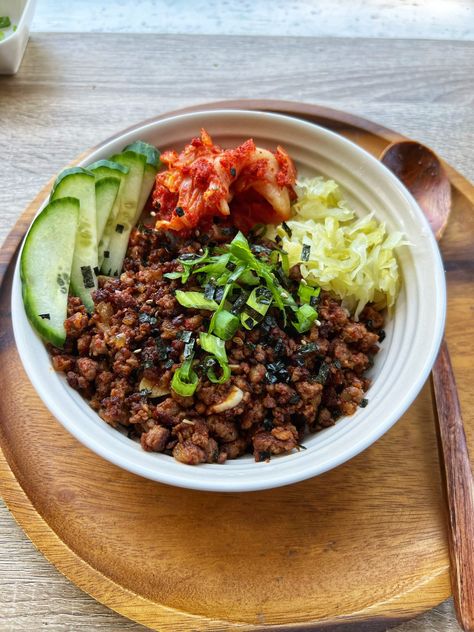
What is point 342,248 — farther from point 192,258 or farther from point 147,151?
point 147,151

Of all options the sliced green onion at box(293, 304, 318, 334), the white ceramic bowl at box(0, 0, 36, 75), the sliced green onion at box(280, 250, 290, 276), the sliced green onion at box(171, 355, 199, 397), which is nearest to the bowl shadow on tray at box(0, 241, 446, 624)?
the sliced green onion at box(171, 355, 199, 397)

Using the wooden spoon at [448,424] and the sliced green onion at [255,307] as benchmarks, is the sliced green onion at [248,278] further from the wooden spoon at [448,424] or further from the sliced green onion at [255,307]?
the wooden spoon at [448,424]

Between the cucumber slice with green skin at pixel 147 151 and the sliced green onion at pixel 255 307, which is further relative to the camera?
the cucumber slice with green skin at pixel 147 151

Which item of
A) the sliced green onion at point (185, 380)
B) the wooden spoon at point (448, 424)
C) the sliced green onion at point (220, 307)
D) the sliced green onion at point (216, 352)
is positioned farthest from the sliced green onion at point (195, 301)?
the wooden spoon at point (448, 424)

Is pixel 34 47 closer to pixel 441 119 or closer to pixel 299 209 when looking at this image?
pixel 299 209

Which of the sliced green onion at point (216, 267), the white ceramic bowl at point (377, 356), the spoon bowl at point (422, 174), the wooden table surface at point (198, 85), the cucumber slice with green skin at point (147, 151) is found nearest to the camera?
the white ceramic bowl at point (377, 356)

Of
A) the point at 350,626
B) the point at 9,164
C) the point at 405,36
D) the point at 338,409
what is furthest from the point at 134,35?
the point at 350,626

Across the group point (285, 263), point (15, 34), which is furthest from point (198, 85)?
point (285, 263)
